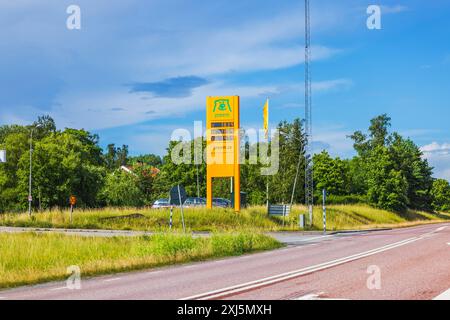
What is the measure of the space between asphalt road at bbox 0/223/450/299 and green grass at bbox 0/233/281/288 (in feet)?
3.07

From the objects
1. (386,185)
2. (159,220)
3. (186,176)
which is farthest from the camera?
(186,176)

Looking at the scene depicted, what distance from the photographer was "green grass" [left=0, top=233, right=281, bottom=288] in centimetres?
1364

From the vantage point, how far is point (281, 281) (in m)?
11.2

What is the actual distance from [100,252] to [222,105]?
2184cm

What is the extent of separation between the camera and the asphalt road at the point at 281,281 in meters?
9.50

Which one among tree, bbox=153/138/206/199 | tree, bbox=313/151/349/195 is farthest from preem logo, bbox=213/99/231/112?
tree, bbox=313/151/349/195

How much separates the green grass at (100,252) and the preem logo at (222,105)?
17254mm

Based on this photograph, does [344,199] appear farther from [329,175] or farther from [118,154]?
[118,154]

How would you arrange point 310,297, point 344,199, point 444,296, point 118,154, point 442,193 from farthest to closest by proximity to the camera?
point 118,154 < point 442,193 < point 344,199 < point 310,297 < point 444,296

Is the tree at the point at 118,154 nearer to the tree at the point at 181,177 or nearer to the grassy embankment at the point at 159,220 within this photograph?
the tree at the point at 181,177

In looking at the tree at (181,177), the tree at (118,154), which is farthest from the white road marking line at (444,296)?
the tree at (118,154)

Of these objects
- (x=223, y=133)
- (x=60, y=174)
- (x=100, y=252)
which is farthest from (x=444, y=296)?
(x=60, y=174)

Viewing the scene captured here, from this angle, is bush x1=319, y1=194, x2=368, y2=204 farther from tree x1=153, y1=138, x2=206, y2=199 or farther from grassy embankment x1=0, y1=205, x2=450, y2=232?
grassy embankment x1=0, y1=205, x2=450, y2=232
